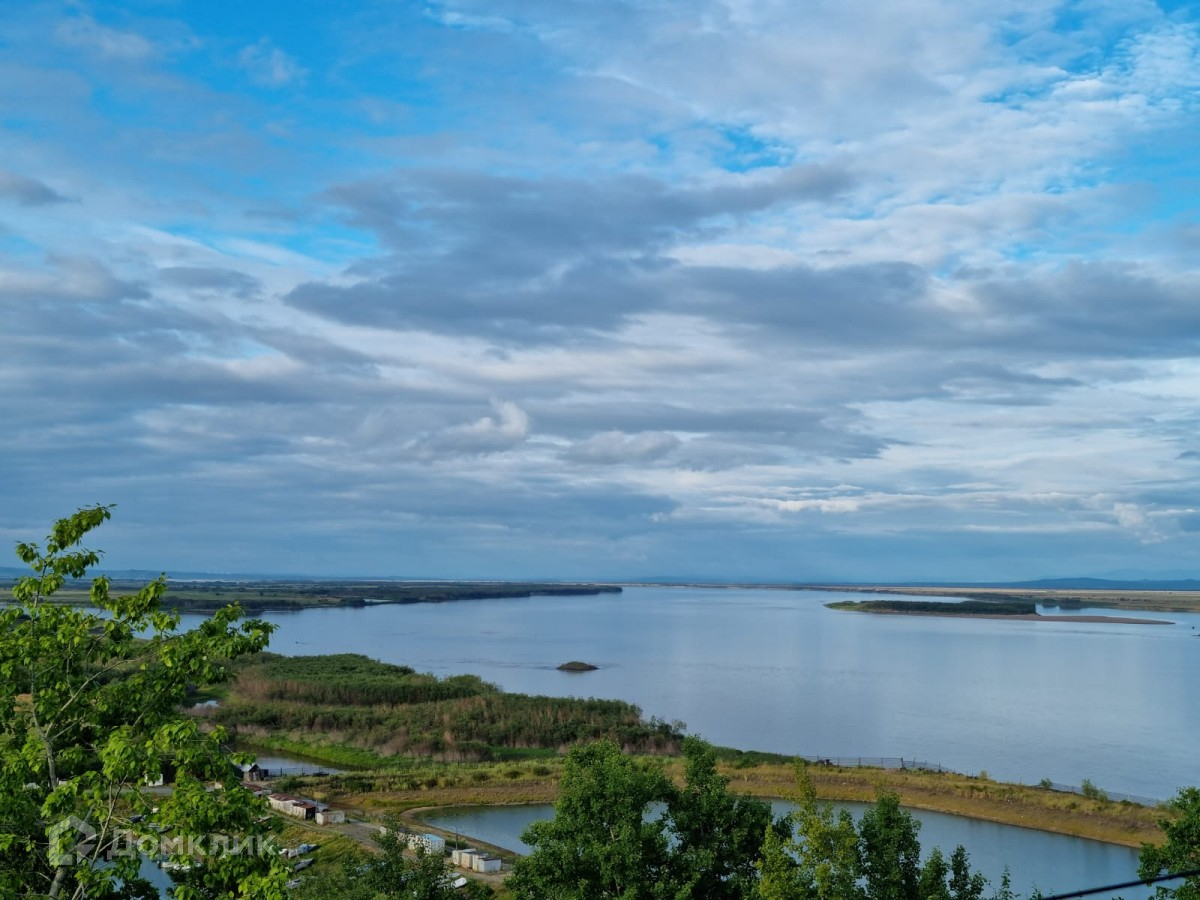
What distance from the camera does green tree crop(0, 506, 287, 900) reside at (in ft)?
22.7

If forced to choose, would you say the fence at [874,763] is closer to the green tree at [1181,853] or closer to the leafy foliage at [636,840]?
the leafy foliage at [636,840]

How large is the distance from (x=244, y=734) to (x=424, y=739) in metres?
10.0

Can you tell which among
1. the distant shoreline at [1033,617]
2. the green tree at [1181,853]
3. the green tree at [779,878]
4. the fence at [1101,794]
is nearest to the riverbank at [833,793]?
the fence at [1101,794]

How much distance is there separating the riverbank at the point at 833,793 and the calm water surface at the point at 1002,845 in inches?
23.8

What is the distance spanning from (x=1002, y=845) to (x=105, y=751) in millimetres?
31442

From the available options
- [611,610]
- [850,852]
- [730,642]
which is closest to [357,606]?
[611,610]

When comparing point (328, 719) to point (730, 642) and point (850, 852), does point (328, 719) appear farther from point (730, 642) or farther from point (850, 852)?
point (730, 642)

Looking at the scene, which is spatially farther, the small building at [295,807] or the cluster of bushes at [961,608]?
the cluster of bushes at [961,608]

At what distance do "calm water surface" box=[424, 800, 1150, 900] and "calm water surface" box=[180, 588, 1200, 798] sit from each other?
801cm

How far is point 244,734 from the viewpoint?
4956 cm

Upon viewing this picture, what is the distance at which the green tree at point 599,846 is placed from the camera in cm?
1588

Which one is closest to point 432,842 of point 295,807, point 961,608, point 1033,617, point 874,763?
point 295,807

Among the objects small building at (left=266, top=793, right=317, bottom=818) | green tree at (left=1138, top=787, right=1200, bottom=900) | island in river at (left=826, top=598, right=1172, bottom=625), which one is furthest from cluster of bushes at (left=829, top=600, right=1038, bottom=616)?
green tree at (left=1138, top=787, right=1200, bottom=900)

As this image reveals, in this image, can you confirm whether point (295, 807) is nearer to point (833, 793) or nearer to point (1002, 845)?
point (833, 793)
